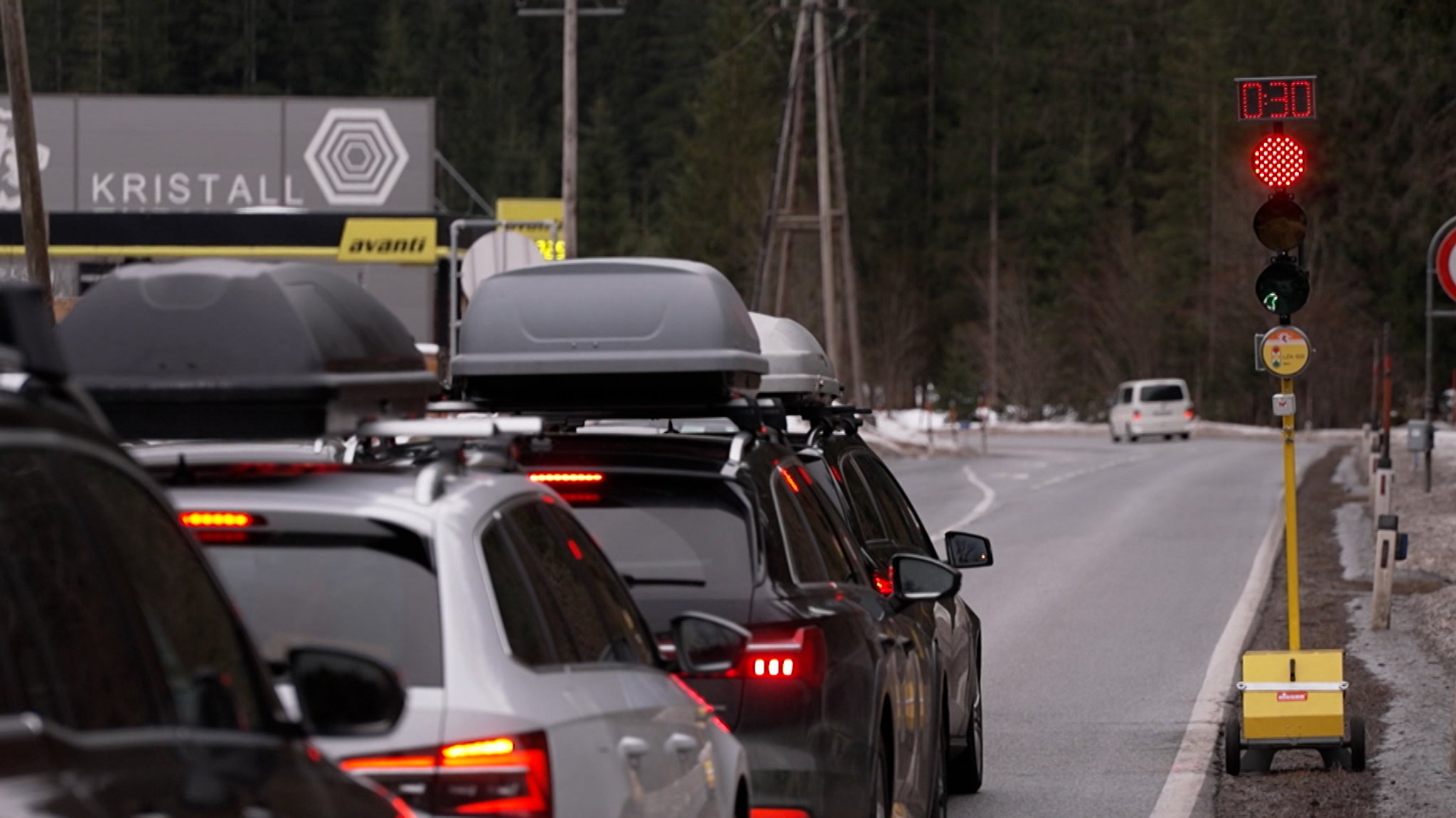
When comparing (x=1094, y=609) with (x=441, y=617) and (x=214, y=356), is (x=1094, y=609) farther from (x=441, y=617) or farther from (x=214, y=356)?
(x=441, y=617)

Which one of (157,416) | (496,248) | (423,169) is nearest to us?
(157,416)

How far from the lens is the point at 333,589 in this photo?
14.9 ft

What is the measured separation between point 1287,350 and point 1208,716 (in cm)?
213

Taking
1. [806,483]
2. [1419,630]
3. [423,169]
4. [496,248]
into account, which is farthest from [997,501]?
[806,483]

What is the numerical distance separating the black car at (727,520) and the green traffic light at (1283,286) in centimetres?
340

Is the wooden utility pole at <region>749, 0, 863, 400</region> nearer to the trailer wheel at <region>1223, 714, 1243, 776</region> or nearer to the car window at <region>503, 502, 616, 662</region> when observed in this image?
the trailer wheel at <region>1223, 714, 1243, 776</region>

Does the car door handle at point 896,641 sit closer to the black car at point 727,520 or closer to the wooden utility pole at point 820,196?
the black car at point 727,520

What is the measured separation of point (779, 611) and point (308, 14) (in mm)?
102498

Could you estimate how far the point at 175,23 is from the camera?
100 metres

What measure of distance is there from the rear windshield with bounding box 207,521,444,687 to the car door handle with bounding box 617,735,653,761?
626 millimetres

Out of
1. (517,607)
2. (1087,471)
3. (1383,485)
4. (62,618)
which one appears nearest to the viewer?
(62,618)

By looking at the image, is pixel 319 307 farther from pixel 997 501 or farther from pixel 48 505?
pixel 997 501

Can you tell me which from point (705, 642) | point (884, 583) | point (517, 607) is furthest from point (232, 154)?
point (517, 607)

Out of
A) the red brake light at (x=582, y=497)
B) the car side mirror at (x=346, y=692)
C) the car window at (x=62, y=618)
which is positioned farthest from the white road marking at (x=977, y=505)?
the car window at (x=62, y=618)
